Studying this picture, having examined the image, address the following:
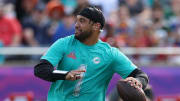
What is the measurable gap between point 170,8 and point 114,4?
70.2 inches

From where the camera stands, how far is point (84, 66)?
22.2 ft

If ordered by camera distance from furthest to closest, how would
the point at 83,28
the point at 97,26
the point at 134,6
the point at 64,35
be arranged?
1. the point at 134,6
2. the point at 64,35
3. the point at 97,26
4. the point at 83,28

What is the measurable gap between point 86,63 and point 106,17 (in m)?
6.22

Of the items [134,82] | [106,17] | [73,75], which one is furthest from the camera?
[106,17]

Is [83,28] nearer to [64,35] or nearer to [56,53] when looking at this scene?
[56,53]

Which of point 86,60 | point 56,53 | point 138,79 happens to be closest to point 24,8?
point 86,60

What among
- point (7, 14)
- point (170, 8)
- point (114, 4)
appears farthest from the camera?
point (170, 8)

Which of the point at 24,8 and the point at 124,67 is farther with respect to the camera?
the point at 24,8

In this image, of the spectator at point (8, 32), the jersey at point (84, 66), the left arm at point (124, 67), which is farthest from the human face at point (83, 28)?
the spectator at point (8, 32)

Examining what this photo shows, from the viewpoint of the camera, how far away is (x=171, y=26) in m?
13.8

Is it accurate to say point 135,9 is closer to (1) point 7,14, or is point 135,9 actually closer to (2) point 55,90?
(1) point 7,14

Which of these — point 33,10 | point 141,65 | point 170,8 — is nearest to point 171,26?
point 170,8

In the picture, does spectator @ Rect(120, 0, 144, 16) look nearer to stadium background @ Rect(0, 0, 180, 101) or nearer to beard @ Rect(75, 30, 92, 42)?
stadium background @ Rect(0, 0, 180, 101)

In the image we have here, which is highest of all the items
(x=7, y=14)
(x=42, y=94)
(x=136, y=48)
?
(x=7, y=14)
